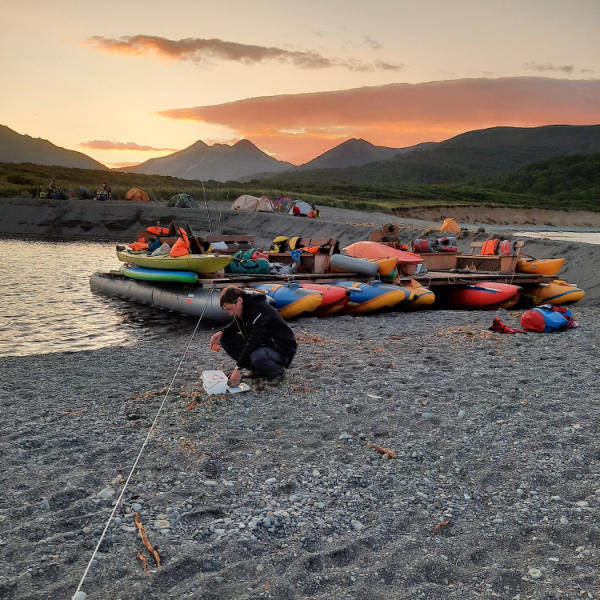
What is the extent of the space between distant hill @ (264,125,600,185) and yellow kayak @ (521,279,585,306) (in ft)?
321

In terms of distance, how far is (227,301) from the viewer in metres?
6.12

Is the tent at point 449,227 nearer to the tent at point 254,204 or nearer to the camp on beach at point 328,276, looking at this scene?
the camp on beach at point 328,276

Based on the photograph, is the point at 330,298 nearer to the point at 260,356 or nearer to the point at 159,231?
the point at 260,356

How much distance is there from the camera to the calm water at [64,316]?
11.0m

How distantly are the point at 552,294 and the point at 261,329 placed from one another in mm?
11313

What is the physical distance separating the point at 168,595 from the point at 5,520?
157 cm

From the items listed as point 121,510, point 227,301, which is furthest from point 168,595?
point 227,301

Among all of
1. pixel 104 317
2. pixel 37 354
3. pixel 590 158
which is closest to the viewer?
pixel 37 354

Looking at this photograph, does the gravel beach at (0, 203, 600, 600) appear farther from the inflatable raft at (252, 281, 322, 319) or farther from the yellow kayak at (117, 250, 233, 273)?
the yellow kayak at (117, 250, 233, 273)

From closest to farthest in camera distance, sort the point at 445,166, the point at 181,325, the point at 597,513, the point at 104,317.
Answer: the point at 597,513
the point at 181,325
the point at 104,317
the point at 445,166

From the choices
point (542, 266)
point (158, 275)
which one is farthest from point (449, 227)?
point (158, 275)

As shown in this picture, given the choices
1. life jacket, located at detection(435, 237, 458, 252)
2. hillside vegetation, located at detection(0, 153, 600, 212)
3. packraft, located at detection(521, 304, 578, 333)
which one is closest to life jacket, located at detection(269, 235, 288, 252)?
life jacket, located at detection(435, 237, 458, 252)

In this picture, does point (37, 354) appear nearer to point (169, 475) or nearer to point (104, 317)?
point (104, 317)

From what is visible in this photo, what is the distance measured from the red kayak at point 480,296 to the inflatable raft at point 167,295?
21.2 feet
